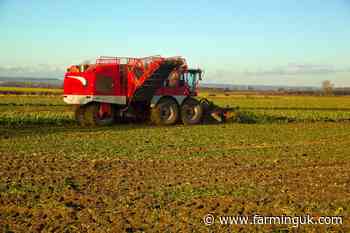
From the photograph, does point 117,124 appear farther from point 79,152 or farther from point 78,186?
point 78,186

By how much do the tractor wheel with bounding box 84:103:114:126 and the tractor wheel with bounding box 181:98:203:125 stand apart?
355 centimetres

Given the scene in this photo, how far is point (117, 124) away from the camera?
21156 millimetres

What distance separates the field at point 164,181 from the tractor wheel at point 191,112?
16.6 ft

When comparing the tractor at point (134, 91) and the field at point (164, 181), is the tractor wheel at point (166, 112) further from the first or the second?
the field at point (164, 181)

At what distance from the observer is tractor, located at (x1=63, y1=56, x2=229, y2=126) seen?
2016 cm

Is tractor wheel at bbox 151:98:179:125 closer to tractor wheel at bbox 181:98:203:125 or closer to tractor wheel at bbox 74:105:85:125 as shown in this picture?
tractor wheel at bbox 181:98:203:125

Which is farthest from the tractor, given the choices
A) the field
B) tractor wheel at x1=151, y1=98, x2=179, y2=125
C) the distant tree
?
the distant tree

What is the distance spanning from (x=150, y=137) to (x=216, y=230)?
10.3 metres

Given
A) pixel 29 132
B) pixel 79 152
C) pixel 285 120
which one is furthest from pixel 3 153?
pixel 285 120

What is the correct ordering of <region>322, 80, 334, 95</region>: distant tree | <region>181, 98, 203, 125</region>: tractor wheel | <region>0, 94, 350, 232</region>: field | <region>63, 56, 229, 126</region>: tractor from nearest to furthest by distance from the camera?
<region>0, 94, 350, 232</region>: field → <region>63, 56, 229, 126</region>: tractor → <region>181, 98, 203, 125</region>: tractor wheel → <region>322, 80, 334, 95</region>: distant tree

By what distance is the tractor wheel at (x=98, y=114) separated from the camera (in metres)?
20.4

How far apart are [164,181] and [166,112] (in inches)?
490

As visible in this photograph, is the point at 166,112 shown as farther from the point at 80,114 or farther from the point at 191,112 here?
the point at 80,114

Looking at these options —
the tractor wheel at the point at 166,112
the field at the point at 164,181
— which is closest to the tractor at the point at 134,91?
the tractor wheel at the point at 166,112
